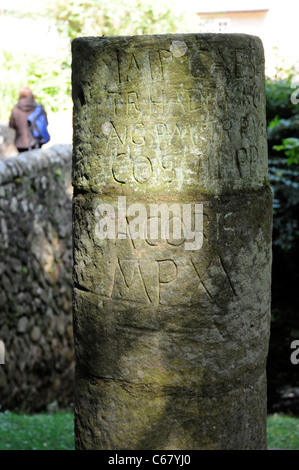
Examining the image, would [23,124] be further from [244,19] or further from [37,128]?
[244,19]

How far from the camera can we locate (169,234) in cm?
244

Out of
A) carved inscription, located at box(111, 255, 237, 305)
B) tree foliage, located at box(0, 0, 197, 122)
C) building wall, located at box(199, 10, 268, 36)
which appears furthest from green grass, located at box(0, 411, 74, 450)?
building wall, located at box(199, 10, 268, 36)

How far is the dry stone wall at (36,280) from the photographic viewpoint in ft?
20.2

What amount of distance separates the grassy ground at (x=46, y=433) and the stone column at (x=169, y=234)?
89.1 inches

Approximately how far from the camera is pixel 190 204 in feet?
7.98

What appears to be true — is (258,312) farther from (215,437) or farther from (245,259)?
(215,437)

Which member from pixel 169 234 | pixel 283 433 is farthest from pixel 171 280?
pixel 283 433

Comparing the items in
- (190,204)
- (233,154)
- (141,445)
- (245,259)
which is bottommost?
(141,445)

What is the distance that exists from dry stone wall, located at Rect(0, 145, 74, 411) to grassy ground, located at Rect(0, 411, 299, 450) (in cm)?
54

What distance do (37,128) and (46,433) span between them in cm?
442

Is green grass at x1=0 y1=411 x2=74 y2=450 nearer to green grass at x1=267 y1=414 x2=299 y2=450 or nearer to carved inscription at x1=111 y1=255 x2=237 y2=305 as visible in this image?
green grass at x1=267 y1=414 x2=299 y2=450

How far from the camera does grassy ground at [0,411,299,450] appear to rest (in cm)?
470
